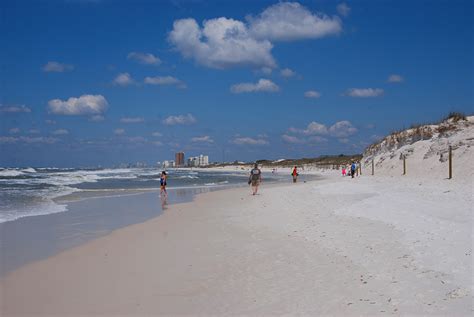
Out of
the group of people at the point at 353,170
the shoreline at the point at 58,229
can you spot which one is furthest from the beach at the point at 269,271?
the group of people at the point at 353,170

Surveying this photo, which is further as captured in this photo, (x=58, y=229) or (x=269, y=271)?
(x=58, y=229)

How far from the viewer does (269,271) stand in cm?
707

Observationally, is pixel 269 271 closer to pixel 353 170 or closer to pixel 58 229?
pixel 58 229

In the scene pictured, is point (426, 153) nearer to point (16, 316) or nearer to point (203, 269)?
point (203, 269)

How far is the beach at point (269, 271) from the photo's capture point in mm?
5395

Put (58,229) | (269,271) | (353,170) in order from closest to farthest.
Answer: (269,271) < (58,229) < (353,170)

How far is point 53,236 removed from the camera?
37.3ft

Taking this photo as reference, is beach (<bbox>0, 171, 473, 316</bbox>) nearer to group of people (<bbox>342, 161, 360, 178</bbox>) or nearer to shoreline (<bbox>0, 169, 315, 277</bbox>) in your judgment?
shoreline (<bbox>0, 169, 315, 277</bbox>)

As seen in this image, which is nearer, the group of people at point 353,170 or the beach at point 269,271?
the beach at point 269,271

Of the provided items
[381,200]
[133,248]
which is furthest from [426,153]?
[133,248]

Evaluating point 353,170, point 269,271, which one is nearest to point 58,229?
point 269,271

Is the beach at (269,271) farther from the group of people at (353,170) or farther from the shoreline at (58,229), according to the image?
the group of people at (353,170)

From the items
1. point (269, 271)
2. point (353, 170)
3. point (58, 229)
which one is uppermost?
point (353, 170)

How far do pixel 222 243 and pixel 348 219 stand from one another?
13.8 ft
